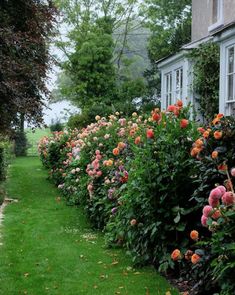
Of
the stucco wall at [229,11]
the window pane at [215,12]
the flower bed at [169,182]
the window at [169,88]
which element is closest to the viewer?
the flower bed at [169,182]

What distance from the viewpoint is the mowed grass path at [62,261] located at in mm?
5039

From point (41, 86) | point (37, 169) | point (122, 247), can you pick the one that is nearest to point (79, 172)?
point (122, 247)

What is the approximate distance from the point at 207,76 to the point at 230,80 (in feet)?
7.38

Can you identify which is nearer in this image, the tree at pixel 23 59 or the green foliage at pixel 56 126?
the tree at pixel 23 59

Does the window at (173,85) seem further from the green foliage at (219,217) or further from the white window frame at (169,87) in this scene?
the green foliage at (219,217)

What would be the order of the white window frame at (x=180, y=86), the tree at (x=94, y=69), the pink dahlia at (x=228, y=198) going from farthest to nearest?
the tree at (x=94, y=69) < the white window frame at (x=180, y=86) < the pink dahlia at (x=228, y=198)

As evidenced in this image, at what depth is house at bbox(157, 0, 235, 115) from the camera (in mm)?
11297

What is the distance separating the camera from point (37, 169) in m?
20.3

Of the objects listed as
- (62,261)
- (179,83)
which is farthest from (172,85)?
(62,261)

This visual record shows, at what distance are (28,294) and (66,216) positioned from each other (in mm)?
4714

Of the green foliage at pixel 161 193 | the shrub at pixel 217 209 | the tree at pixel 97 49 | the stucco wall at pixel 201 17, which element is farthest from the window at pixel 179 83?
the tree at pixel 97 49

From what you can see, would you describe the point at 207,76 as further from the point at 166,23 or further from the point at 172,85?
the point at 166,23

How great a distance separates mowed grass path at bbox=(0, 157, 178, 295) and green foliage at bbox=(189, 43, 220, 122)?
5704mm

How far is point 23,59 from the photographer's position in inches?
523
